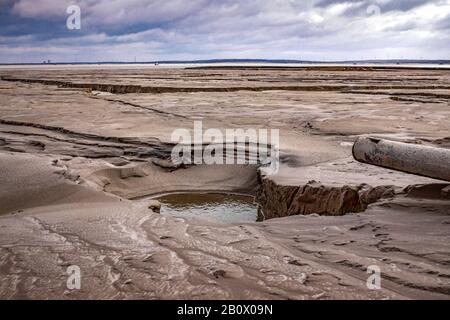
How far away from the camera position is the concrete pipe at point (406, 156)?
3.17 meters

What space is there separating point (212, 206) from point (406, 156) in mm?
2219

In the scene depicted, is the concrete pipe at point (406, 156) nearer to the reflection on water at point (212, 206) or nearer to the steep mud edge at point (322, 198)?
the steep mud edge at point (322, 198)

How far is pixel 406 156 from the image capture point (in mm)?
3410

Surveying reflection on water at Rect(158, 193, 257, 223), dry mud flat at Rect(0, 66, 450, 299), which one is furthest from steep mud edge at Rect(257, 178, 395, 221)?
reflection on water at Rect(158, 193, 257, 223)

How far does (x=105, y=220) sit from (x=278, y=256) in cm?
142

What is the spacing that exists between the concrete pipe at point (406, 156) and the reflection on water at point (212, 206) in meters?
1.39

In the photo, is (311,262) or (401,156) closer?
(311,262)

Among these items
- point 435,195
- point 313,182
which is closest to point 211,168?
point 313,182

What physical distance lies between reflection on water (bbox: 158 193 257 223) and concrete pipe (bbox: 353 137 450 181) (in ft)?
4.57

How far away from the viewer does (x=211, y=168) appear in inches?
220

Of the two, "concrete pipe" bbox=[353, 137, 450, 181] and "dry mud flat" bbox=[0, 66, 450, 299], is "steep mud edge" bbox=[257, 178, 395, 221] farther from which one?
"concrete pipe" bbox=[353, 137, 450, 181]

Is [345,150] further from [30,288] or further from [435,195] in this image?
[30,288]

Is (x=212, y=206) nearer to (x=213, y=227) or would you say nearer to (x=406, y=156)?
(x=213, y=227)

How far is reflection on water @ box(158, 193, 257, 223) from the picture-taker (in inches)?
179
